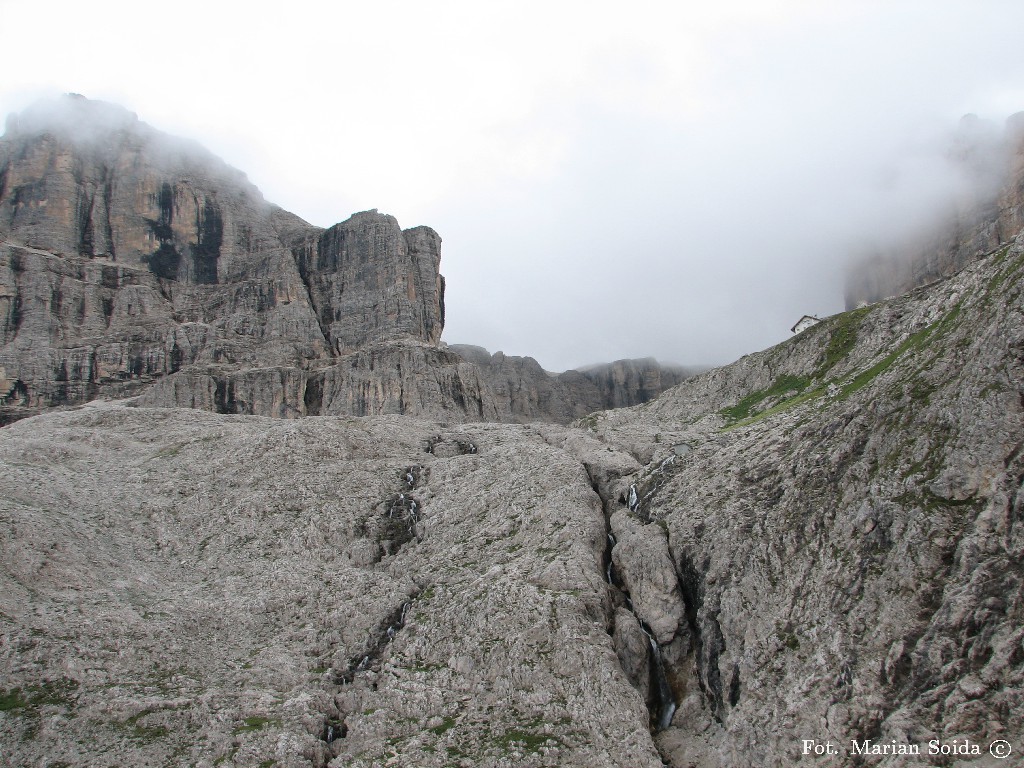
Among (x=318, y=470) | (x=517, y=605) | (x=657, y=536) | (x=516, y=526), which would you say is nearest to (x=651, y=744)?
(x=517, y=605)

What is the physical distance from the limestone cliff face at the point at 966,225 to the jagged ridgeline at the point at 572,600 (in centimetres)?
6324

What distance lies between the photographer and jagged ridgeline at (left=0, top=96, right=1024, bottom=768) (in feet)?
91.4

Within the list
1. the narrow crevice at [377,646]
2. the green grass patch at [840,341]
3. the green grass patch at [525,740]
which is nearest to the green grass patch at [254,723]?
the narrow crevice at [377,646]

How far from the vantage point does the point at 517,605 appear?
42438mm

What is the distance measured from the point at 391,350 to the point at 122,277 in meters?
66.9

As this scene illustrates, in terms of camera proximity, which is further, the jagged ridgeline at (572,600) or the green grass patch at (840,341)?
the green grass patch at (840,341)

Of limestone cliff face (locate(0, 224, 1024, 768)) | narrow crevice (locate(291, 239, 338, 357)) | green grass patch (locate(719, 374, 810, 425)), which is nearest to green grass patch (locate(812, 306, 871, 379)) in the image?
green grass patch (locate(719, 374, 810, 425))

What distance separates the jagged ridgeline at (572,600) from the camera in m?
27.9

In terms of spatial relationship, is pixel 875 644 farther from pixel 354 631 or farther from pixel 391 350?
pixel 391 350

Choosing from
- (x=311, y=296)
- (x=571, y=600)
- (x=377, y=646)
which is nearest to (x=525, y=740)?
(x=571, y=600)

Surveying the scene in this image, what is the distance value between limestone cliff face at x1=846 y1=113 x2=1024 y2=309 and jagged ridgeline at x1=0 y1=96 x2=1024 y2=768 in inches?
2490

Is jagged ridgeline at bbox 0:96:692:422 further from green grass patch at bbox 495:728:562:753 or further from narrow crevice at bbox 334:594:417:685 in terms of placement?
green grass patch at bbox 495:728:562:753

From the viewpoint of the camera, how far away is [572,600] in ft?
137

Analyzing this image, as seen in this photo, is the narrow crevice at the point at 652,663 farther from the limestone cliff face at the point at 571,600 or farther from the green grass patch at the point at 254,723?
the green grass patch at the point at 254,723
